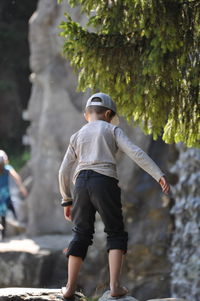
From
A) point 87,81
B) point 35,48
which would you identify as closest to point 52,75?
point 35,48

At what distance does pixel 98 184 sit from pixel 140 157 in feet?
1.20

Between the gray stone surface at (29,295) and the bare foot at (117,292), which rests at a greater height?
the bare foot at (117,292)

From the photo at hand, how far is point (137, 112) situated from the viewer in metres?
5.04

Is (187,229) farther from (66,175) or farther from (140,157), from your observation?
(140,157)

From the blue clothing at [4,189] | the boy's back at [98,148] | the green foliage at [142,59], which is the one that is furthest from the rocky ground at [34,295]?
the blue clothing at [4,189]

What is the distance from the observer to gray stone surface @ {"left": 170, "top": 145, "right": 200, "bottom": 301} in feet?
32.0

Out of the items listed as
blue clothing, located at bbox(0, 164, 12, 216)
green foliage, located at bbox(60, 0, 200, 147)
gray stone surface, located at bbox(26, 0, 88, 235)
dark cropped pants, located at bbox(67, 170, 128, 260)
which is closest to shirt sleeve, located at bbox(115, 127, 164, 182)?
dark cropped pants, located at bbox(67, 170, 128, 260)

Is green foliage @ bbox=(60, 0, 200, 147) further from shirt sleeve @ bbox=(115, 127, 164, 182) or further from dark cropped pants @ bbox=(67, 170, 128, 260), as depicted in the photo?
dark cropped pants @ bbox=(67, 170, 128, 260)

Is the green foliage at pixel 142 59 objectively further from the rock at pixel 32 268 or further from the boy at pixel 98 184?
the rock at pixel 32 268

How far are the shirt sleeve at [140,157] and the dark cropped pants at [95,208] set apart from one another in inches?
9.9

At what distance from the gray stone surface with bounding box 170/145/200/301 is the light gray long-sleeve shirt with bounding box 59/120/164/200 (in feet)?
18.2

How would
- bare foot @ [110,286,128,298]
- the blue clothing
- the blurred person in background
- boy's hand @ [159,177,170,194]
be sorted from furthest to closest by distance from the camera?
the blue clothing, the blurred person in background, bare foot @ [110,286,128,298], boy's hand @ [159,177,170,194]

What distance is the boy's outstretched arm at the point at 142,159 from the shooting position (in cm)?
433

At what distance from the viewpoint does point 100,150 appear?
15.0 feet
